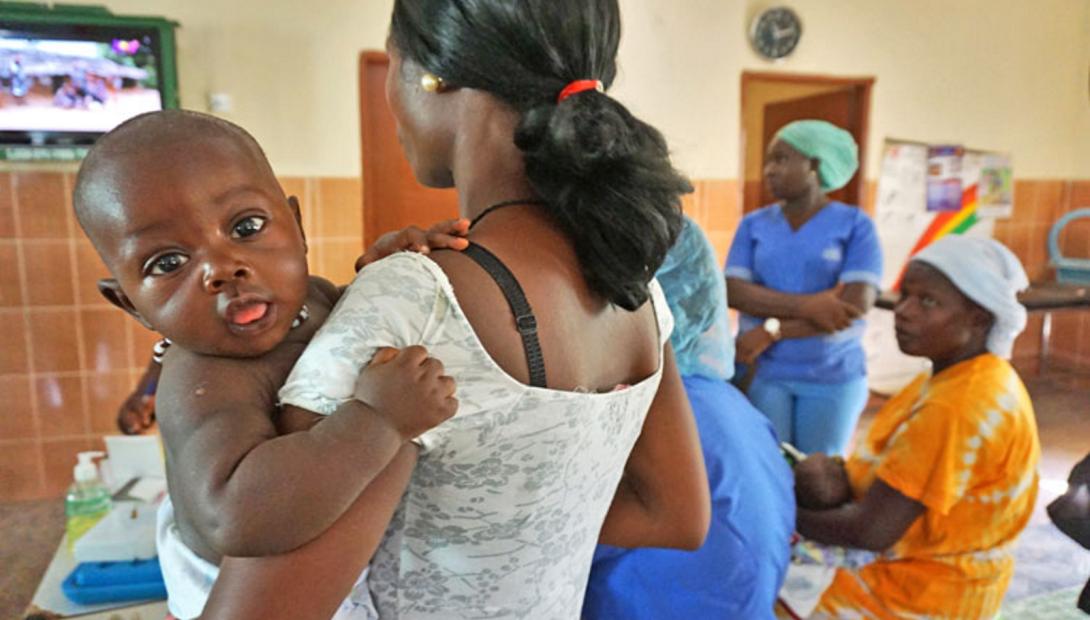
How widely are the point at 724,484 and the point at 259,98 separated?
3.01m

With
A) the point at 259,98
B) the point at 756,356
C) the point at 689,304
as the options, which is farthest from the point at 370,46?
the point at 689,304

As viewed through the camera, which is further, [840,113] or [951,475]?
[840,113]

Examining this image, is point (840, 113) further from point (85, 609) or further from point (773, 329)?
point (85, 609)

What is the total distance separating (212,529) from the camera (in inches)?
23.7

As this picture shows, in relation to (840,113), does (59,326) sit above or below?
below

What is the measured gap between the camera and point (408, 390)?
1.95 feet

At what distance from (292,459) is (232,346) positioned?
0.17 m

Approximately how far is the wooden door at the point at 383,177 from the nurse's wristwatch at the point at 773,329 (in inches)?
67.7

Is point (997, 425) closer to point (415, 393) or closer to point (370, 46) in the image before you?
point (415, 393)

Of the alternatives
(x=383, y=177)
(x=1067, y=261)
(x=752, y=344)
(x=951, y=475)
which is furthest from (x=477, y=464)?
(x=1067, y=261)

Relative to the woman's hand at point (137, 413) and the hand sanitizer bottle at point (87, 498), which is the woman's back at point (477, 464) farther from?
the hand sanitizer bottle at point (87, 498)

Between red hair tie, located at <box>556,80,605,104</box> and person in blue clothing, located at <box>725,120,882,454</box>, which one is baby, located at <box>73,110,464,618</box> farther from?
person in blue clothing, located at <box>725,120,882,454</box>

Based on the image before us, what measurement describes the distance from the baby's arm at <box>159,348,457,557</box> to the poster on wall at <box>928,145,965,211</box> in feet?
17.1

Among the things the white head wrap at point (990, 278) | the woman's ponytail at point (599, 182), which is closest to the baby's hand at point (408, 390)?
the woman's ponytail at point (599, 182)
